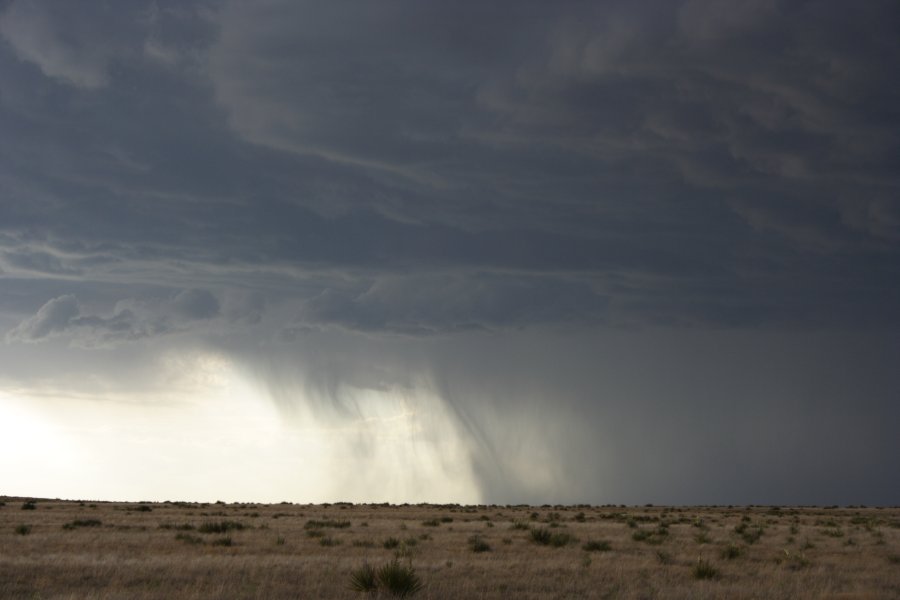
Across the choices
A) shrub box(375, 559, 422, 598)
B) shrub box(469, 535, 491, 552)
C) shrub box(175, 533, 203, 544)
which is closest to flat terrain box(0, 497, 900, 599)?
shrub box(175, 533, 203, 544)

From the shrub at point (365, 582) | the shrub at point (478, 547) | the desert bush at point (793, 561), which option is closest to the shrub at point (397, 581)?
the shrub at point (365, 582)

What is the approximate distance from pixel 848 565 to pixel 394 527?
24.3 metres

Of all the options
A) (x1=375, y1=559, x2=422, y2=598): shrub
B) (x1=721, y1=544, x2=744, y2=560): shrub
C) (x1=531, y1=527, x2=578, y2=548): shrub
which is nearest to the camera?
(x1=375, y1=559, x2=422, y2=598): shrub

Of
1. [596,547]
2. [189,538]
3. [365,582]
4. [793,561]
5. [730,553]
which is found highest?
[189,538]

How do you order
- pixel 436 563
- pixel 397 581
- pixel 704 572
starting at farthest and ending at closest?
pixel 436 563, pixel 704 572, pixel 397 581

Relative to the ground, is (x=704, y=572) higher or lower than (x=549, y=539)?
lower

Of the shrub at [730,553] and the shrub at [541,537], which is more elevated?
the shrub at [541,537]

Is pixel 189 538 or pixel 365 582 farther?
pixel 189 538

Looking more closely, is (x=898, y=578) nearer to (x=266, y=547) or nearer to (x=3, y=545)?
(x=266, y=547)

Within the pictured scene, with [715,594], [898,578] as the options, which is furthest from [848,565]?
[715,594]

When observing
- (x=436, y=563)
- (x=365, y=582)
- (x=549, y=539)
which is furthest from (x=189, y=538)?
(x=365, y=582)

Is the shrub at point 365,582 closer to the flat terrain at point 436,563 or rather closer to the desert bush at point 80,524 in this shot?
the flat terrain at point 436,563

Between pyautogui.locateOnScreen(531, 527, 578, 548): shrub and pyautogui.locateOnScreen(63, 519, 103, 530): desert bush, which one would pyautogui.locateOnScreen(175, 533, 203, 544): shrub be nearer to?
pyautogui.locateOnScreen(63, 519, 103, 530): desert bush

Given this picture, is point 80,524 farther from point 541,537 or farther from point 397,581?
point 397,581
